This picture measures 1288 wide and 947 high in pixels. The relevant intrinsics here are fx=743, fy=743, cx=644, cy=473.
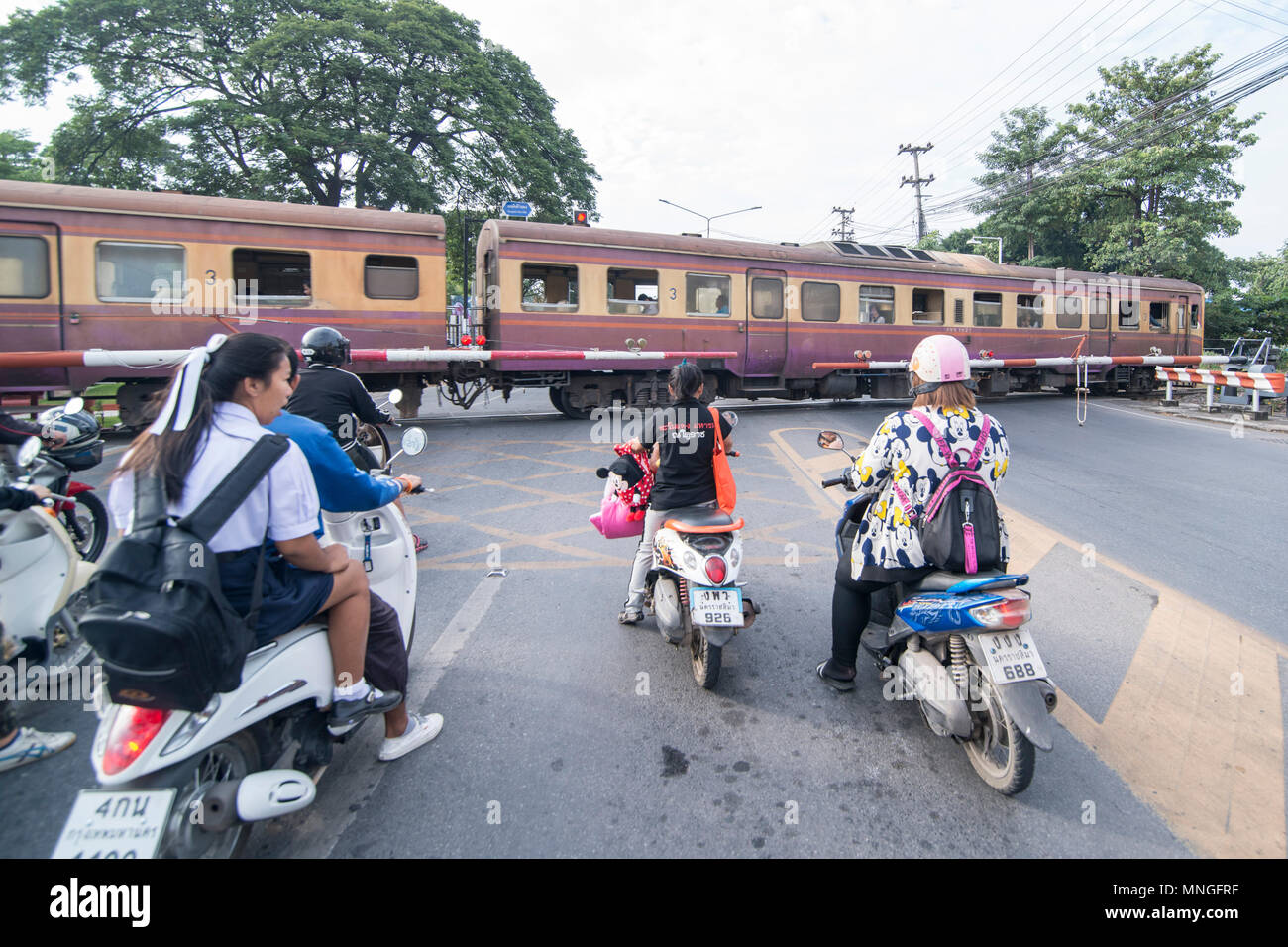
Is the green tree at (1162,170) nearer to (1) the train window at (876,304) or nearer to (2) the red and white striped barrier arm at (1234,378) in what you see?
(2) the red and white striped barrier arm at (1234,378)

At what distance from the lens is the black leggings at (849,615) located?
3287mm

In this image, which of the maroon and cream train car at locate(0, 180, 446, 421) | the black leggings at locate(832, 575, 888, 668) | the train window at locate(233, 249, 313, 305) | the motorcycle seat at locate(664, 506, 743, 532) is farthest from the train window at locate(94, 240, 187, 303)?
the black leggings at locate(832, 575, 888, 668)

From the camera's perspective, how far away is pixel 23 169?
2272cm

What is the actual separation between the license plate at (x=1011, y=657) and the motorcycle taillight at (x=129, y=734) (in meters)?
2.56

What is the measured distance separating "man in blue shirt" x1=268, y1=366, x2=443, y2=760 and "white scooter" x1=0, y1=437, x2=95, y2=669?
1395mm

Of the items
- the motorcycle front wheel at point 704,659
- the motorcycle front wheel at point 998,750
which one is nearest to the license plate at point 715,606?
the motorcycle front wheel at point 704,659

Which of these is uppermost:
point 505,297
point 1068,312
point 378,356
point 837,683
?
point 1068,312

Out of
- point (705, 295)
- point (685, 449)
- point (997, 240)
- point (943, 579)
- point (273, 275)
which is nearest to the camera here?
point (943, 579)

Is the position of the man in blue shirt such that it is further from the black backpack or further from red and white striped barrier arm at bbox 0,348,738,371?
red and white striped barrier arm at bbox 0,348,738,371

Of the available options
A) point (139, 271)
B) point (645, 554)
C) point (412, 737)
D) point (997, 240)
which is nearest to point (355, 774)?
point (412, 737)

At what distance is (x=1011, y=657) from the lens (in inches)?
102

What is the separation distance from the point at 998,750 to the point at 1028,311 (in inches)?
651

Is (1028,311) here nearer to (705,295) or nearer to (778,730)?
(705,295)

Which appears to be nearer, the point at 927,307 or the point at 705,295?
the point at 705,295
